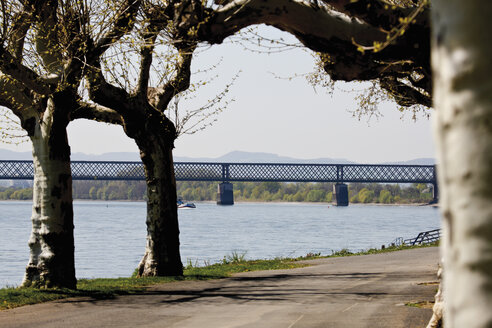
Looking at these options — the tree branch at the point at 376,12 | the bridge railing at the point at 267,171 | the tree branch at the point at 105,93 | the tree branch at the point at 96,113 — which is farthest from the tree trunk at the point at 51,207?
the bridge railing at the point at 267,171

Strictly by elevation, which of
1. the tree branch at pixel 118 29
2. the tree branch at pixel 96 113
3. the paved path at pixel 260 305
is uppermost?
the tree branch at pixel 118 29

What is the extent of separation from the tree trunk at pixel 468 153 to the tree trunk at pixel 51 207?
1599 centimetres

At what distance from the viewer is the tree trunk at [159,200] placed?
22.0 meters

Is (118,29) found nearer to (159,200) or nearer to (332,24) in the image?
(159,200)

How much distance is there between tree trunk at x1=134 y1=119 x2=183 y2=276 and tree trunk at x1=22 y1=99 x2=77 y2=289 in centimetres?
354

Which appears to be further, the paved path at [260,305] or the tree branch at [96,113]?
the tree branch at [96,113]

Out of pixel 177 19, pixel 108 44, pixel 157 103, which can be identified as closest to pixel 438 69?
pixel 177 19

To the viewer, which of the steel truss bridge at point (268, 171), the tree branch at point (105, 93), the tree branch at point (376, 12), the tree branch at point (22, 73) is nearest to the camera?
the tree branch at point (376, 12)

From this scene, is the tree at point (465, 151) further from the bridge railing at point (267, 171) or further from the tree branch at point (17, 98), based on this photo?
the bridge railing at point (267, 171)

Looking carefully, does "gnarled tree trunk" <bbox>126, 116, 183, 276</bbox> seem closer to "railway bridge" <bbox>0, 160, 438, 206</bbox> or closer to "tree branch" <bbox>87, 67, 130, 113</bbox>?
"tree branch" <bbox>87, 67, 130, 113</bbox>

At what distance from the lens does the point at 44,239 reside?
60.7 ft

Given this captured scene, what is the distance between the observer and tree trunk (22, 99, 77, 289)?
60.5 ft

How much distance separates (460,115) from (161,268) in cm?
1955

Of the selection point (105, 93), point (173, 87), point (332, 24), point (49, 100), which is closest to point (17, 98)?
point (49, 100)
